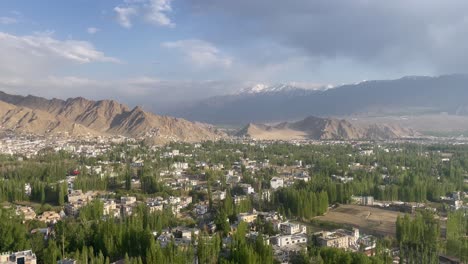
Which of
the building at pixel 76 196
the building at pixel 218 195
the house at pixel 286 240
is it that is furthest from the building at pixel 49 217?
the house at pixel 286 240

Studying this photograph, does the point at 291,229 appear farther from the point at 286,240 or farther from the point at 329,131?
the point at 329,131

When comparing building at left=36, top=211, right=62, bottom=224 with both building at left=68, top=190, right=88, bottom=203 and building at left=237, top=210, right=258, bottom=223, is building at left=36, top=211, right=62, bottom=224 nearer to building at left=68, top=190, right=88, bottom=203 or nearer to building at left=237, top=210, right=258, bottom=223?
building at left=68, top=190, right=88, bottom=203

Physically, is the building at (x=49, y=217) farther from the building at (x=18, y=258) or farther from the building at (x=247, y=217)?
the building at (x=247, y=217)

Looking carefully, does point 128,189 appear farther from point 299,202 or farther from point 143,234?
point 143,234

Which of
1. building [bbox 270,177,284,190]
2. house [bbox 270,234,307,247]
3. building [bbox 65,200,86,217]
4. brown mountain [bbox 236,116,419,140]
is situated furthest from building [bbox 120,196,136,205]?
brown mountain [bbox 236,116,419,140]

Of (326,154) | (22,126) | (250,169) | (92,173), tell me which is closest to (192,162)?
(250,169)

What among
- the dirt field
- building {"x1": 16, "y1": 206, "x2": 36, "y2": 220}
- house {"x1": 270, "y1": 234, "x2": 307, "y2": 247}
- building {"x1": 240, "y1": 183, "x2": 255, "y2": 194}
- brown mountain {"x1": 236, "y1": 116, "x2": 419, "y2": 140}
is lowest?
the dirt field
